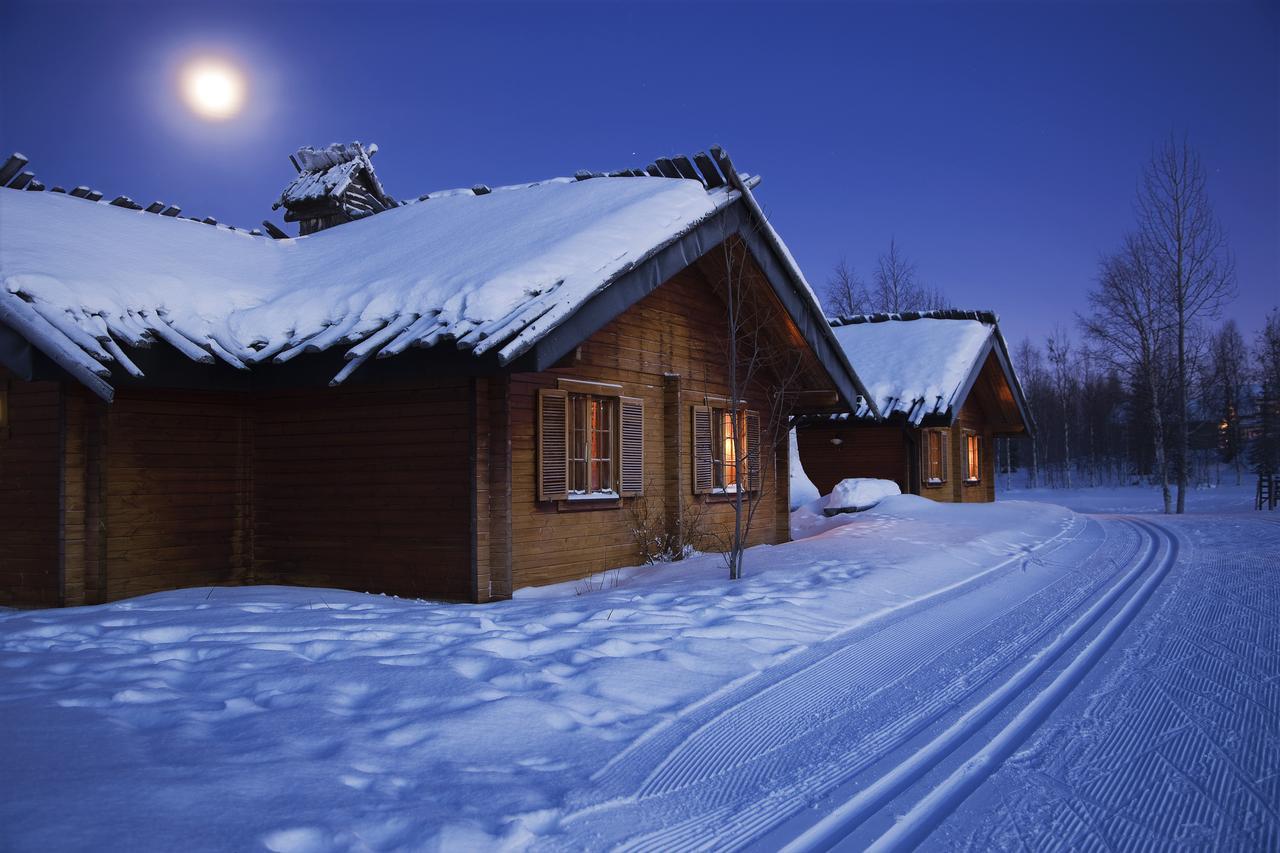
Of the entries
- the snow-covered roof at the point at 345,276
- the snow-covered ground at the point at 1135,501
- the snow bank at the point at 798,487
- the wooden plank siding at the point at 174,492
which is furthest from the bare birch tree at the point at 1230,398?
the wooden plank siding at the point at 174,492

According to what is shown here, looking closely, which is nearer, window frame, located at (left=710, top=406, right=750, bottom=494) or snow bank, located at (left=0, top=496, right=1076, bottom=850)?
snow bank, located at (left=0, top=496, right=1076, bottom=850)

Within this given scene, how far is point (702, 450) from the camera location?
13484 mm

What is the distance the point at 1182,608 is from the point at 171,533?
10.8 metres

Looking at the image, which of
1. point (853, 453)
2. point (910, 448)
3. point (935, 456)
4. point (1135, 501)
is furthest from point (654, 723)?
point (1135, 501)

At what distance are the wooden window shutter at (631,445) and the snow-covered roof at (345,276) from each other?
2.44 m

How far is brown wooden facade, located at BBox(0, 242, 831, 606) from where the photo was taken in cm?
945

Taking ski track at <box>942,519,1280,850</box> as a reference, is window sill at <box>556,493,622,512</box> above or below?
above

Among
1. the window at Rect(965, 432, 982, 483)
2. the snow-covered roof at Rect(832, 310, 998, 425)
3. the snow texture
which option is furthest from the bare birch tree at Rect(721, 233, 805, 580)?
the window at Rect(965, 432, 982, 483)

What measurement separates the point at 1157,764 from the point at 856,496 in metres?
15.7

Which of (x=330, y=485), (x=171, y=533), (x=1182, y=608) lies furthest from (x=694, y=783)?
(x=171, y=533)

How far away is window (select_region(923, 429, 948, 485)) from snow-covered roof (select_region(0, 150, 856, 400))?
10.4 meters

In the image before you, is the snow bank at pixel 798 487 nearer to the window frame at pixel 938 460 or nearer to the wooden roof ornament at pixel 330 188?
the window frame at pixel 938 460

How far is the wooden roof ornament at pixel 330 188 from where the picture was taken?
22.8 m

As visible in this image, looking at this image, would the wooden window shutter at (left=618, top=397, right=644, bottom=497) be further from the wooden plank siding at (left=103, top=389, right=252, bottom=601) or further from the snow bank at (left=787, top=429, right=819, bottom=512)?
the snow bank at (left=787, top=429, right=819, bottom=512)
